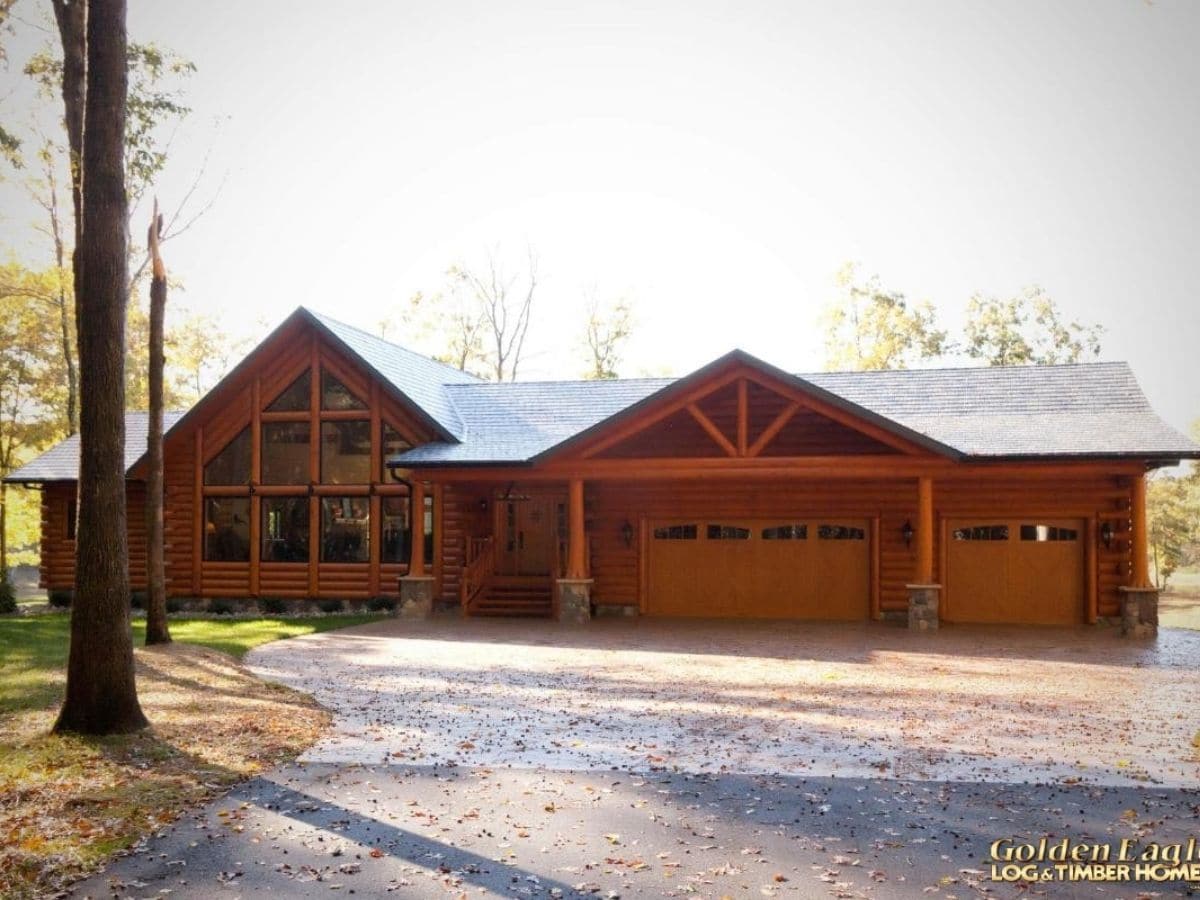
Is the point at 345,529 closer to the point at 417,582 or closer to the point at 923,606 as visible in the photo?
the point at 417,582

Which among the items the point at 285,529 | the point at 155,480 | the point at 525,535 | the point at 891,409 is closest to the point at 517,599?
the point at 525,535

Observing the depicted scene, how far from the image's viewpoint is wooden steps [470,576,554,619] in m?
20.5

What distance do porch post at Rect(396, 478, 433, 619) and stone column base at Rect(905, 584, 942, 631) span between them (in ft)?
29.5

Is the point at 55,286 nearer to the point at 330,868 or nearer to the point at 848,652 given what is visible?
the point at 848,652

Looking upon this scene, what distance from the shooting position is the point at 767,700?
11141mm

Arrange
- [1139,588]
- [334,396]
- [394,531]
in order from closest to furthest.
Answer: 1. [1139,588]
2. [394,531]
3. [334,396]

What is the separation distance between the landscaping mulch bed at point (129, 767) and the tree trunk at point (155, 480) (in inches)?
146

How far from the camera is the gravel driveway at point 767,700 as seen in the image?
27.3 ft

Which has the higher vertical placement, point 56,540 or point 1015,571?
point 56,540

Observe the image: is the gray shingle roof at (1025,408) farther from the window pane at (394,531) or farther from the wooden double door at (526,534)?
the window pane at (394,531)

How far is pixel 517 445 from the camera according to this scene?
20.4 meters

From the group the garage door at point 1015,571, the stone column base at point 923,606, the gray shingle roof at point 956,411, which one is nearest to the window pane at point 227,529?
the gray shingle roof at point 956,411

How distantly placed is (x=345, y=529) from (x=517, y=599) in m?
4.14

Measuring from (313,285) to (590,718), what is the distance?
59152mm
